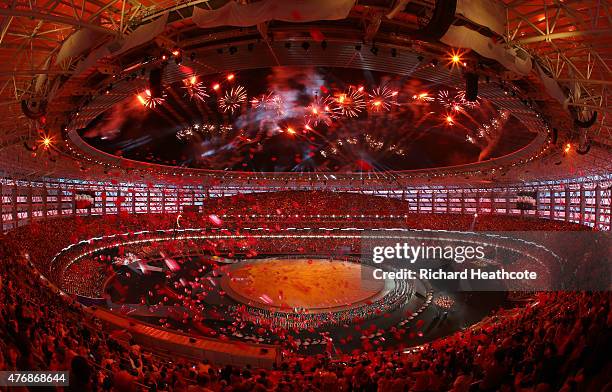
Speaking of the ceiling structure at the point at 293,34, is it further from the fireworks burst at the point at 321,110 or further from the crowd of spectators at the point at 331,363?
the fireworks burst at the point at 321,110

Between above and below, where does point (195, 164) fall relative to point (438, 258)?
above

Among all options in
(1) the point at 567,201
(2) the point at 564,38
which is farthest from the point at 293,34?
(1) the point at 567,201

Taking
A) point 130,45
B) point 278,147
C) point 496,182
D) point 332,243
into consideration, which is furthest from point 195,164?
point 496,182

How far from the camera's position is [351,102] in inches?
756

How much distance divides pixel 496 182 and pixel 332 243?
19554 mm

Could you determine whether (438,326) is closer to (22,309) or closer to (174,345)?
(174,345)

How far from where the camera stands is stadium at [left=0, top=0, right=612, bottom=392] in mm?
8195

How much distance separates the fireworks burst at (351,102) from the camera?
58.0ft

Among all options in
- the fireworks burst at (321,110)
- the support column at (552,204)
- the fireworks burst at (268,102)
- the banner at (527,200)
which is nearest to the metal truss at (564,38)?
the fireworks burst at (321,110)

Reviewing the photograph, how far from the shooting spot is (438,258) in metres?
39.1

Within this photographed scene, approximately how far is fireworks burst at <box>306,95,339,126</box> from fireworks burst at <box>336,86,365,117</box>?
411mm

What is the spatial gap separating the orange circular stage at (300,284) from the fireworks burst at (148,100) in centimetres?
1415

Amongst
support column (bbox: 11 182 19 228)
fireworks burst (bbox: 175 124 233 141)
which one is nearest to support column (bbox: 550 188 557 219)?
fireworks burst (bbox: 175 124 233 141)

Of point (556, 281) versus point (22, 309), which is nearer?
point (22, 309)
